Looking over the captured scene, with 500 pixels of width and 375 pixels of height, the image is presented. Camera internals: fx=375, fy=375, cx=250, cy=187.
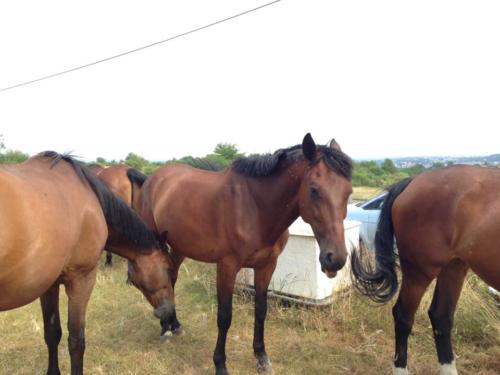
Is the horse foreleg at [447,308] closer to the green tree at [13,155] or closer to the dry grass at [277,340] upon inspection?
the dry grass at [277,340]

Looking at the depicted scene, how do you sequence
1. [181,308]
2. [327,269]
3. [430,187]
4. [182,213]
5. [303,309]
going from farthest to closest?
[181,308] → [303,309] → [182,213] → [430,187] → [327,269]

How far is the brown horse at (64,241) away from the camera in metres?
2.02

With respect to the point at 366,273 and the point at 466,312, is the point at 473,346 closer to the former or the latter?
the point at 466,312

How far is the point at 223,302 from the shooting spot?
3268 mm

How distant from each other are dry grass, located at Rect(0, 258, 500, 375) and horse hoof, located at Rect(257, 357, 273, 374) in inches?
3.2

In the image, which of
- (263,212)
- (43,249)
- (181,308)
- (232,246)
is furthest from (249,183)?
(181,308)

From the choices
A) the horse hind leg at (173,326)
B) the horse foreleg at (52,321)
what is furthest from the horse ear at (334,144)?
the horse foreleg at (52,321)

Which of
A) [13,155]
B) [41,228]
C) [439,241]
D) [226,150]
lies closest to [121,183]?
[41,228]

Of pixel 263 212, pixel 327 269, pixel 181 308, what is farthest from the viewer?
pixel 181 308

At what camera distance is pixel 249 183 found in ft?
10.8

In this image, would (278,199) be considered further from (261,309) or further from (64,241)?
(64,241)

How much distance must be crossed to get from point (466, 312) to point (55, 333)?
3857mm

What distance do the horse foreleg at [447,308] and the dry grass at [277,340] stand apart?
0.86ft

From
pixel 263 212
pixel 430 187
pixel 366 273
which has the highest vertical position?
pixel 430 187
